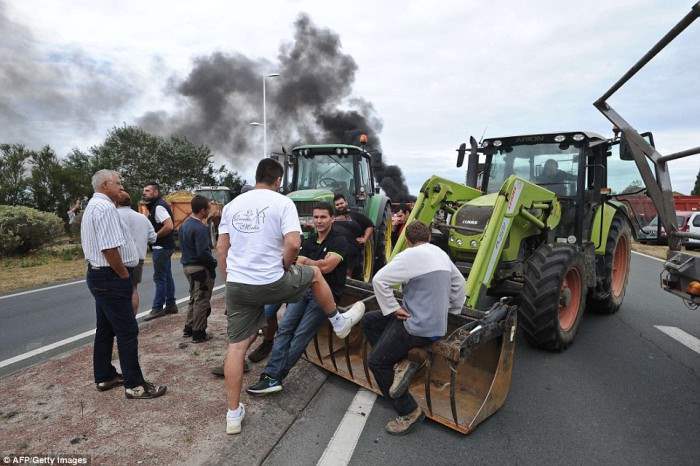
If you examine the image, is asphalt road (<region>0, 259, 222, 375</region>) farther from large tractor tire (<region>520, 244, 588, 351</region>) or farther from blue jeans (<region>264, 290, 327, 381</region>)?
large tractor tire (<region>520, 244, 588, 351</region>)

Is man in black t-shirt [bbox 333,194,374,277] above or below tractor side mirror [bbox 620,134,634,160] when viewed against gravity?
below

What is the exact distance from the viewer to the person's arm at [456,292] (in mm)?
3365

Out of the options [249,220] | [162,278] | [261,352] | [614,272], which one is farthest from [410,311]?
[614,272]

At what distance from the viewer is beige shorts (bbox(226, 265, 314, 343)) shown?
3.14 metres

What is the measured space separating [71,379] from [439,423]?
3.23m

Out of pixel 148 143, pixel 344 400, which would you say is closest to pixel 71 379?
pixel 344 400

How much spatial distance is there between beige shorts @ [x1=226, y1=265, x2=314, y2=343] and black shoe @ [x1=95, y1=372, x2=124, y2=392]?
1347mm

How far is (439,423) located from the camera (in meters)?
3.34

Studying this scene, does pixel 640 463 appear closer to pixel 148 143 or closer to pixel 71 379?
pixel 71 379

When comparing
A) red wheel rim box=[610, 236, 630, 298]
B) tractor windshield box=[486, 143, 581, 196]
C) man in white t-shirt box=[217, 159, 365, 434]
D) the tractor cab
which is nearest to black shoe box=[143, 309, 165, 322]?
man in white t-shirt box=[217, 159, 365, 434]

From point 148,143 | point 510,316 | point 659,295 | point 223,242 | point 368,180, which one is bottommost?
point 659,295

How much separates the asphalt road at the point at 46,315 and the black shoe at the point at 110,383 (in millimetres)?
1562

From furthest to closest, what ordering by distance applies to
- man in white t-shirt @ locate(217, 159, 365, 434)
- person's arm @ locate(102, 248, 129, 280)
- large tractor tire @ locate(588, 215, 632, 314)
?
large tractor tire @ locate(588, 215, 632, 314) < person's arm @ locate(102, 248, 129, 280) < man in white t-shirt @ locate(217, 159, 365, 434)

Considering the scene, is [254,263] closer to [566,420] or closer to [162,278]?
[566,420]
